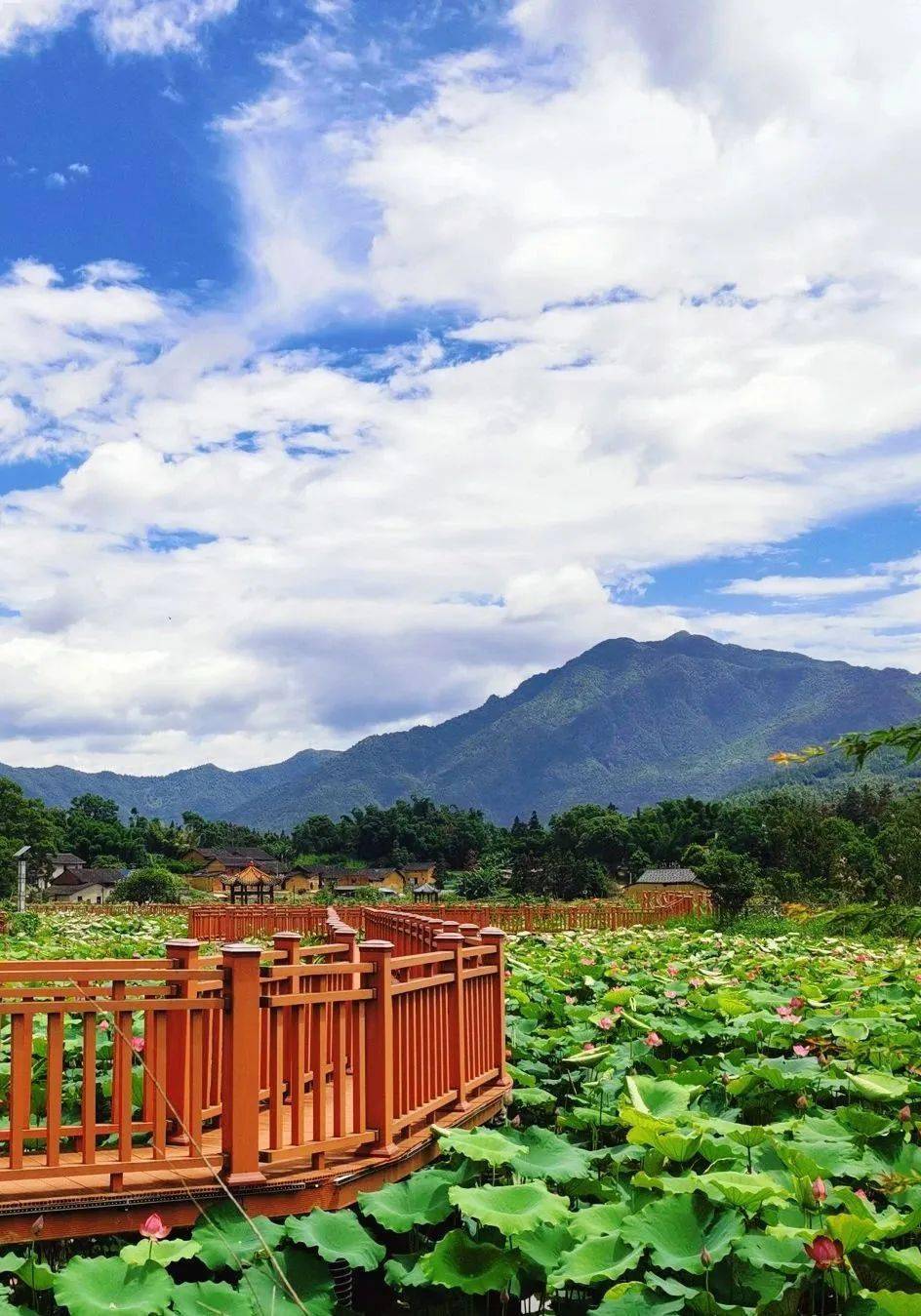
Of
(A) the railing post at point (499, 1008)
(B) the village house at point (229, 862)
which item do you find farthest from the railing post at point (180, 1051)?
(B) the village house at point (229, 862)

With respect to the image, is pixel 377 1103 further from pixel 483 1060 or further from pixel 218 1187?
pixel 483 1060

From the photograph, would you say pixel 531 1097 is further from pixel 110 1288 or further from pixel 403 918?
pixel 110 1288

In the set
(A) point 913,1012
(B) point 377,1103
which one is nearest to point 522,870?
(A) point 913,1012

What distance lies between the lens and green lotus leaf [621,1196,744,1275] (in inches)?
160

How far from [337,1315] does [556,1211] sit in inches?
36.4

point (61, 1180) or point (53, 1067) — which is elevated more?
point (53, 1067)

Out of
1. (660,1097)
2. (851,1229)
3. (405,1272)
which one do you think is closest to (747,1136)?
(660,1097)

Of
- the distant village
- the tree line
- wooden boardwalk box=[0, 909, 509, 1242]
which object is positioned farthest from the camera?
the distant village

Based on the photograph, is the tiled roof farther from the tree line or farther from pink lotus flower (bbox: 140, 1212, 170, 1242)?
pink lotus flower (bbox: 140, 1212, 170, 1242)

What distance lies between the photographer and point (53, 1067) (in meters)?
4.31

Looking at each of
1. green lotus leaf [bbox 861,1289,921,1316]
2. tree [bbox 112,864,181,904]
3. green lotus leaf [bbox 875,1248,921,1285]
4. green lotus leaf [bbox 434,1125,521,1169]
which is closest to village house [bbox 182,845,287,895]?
tree [bbox 112,864,181,904]

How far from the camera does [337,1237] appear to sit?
441cm

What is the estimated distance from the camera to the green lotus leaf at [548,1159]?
4.97 m

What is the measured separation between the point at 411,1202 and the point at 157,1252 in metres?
1.13
